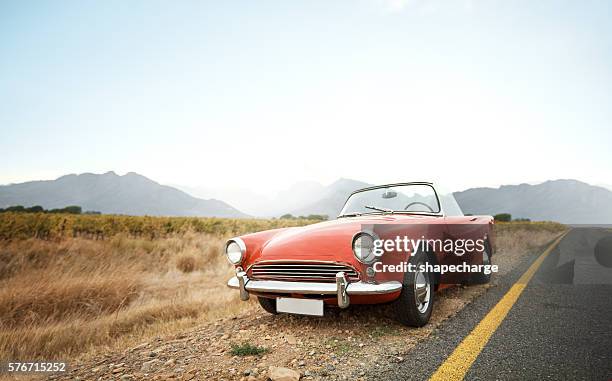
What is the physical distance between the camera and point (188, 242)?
11781 mm

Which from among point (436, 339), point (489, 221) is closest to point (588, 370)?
point (436, 339)

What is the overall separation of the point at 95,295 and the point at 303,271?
13.4ft

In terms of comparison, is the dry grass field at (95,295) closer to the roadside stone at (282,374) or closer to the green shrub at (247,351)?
the green shrub at (247,351)

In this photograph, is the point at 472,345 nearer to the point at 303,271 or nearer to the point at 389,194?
the point at 303,271

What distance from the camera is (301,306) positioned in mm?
3041

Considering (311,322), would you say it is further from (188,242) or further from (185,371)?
(188,242)

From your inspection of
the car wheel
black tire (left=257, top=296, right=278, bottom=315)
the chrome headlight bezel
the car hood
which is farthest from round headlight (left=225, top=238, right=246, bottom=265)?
the car wheel

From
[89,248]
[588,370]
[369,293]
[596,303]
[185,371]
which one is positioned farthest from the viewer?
[89,248]

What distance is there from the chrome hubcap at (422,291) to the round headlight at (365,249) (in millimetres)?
571

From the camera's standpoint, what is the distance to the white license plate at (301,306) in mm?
2963

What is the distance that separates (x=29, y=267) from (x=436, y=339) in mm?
7435

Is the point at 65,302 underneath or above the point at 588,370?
underneath

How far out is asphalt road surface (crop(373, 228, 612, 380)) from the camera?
7.50 ft

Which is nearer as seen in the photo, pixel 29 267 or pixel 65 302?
pixel 65 302
